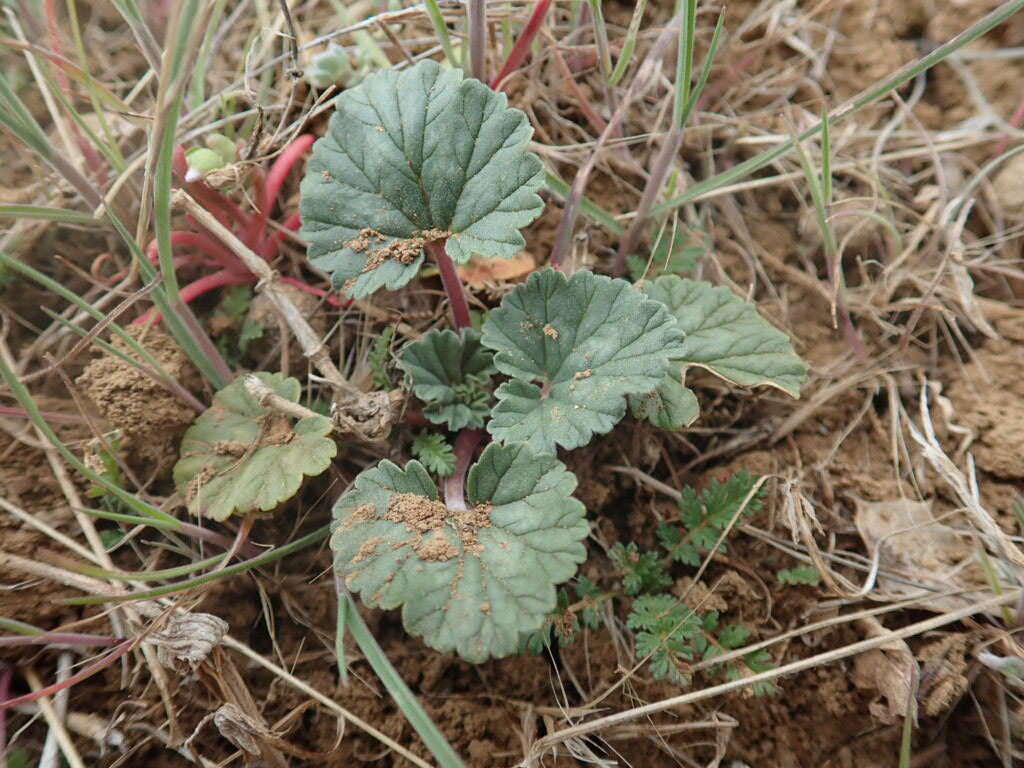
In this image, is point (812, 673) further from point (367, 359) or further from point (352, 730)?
point (367, 359)

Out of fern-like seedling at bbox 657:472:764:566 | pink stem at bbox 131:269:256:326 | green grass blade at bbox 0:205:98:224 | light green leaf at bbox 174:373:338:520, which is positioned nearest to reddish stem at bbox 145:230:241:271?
pink stem at bbox 131:269:256:326

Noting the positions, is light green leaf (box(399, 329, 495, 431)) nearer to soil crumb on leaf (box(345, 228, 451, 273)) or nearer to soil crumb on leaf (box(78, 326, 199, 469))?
soil crumb on leaf (box(345, 228, 451, 273))

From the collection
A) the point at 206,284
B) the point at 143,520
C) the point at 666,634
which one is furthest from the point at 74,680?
the point at 666,634

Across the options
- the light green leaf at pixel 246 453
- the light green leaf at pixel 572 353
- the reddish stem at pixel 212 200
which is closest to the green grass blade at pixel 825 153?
the light green leaf at pixel 572 353

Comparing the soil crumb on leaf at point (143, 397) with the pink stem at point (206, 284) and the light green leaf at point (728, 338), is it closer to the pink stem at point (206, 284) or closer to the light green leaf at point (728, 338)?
the pink stem at point (206, 284)

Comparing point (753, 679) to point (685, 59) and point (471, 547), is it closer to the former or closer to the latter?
point (471, 547)

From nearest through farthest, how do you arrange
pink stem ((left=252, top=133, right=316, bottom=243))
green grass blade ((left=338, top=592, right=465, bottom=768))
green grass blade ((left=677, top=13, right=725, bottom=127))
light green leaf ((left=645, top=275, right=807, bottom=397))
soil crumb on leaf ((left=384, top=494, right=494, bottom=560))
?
1. green grass blade ((left=338, top=592, right=465, bottom=768))
2. soil crumb on leaf ((left=384, top=494, right=494, bottom=560))
3. green grass blade ((left=677, top=13, right=725, bottom=127))
4. light green leaf ((left=645, top=275, right=807, bottom=397))
5. pink stem ((left=252, top=133, right=316, bottom=243))
